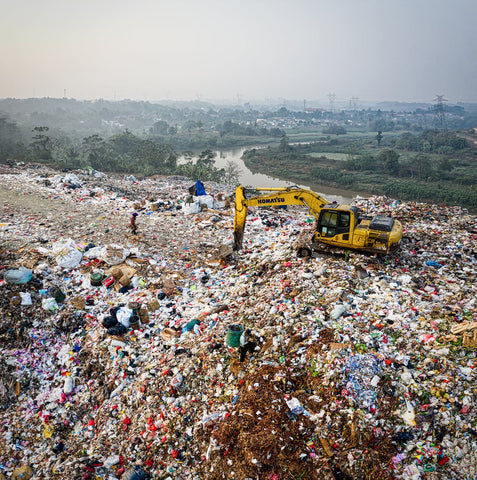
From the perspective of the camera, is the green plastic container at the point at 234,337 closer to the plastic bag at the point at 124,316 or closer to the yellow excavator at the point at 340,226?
the plastic bag at the point at 124,316

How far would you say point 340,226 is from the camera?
18.5ft

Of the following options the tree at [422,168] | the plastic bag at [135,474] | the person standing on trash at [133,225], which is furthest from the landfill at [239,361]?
the tree at [422,168]

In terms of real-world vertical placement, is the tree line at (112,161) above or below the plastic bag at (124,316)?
above

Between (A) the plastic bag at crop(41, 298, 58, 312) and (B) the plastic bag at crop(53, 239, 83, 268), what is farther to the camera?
(B) the plastic bag at crop(53, 239, 83, 268)

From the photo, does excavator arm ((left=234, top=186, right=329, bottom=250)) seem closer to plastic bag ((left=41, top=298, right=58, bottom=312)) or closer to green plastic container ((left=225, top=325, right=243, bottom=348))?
green plastic container ((left=225, top=325, right=243, bottom=348))

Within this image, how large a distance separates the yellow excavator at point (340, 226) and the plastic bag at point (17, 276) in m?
4.08

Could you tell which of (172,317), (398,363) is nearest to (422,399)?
(398,363)

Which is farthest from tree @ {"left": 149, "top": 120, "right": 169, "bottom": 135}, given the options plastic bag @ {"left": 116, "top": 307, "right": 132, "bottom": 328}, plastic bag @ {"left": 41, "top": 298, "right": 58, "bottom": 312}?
plastic bag @ {"left": 116, "top": 307, "right": 132, "bottom": 328}

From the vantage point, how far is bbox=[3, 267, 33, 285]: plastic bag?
5.61m

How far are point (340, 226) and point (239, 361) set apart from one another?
2959mm

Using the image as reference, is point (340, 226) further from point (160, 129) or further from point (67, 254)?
point (160, 129)

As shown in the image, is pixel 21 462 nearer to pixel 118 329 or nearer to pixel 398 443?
pixel 118 329

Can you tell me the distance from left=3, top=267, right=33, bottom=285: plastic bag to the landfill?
4cm

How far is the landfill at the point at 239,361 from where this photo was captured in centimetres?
310
